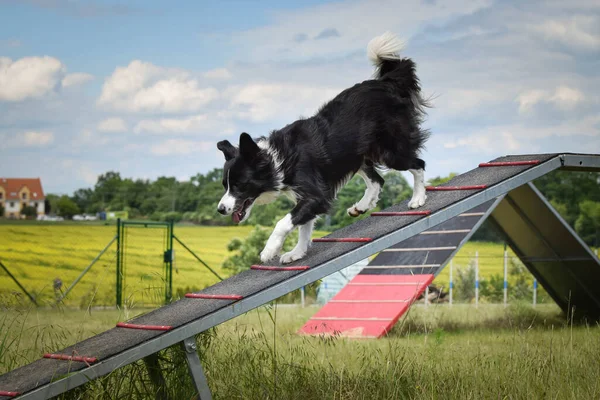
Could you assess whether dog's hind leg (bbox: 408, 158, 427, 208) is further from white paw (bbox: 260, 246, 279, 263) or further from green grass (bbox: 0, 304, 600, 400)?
white paw (bbox: 260, 246, 279, 263)

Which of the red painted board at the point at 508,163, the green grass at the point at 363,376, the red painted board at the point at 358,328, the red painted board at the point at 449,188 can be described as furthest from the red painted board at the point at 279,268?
the red painted board at the point at 358,328

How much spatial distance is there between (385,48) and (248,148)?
1.43 metres

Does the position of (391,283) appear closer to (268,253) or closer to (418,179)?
(418,179)

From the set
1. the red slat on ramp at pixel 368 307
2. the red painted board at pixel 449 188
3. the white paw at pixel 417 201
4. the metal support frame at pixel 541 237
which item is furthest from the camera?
the metal support frame at pixel 541 237

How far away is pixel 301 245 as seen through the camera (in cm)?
440

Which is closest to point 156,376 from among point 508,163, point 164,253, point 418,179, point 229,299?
point 229,299

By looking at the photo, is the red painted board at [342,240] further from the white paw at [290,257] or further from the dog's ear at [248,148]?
the dog's ear at [248,148]

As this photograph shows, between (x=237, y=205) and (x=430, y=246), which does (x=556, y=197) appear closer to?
(x=430, y=246)

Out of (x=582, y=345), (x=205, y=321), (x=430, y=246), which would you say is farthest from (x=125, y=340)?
(x=430, y=246)

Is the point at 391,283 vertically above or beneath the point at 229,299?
beneath

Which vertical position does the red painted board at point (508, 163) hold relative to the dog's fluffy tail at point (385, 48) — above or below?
below

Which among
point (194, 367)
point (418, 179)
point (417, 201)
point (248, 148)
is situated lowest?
point (194, 367)

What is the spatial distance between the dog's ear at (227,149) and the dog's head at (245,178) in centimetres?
2

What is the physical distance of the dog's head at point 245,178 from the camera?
4148mm
